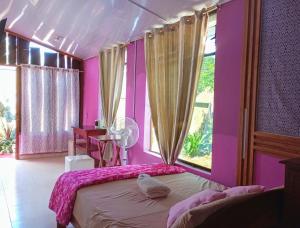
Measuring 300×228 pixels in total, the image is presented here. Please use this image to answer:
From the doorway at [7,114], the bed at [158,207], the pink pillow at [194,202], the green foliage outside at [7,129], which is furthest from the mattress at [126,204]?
the green foliage outside at [7,129]

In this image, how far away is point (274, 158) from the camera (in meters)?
2.27

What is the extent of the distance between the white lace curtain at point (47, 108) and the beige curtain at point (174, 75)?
3274 mm

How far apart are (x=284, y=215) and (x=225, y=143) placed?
1.19 metres

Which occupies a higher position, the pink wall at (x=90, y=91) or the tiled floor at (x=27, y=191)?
the pink wall at (x=90, y=91)

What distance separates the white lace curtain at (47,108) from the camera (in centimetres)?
612

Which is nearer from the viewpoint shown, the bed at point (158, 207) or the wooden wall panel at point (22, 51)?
the bed at point (158, 207)

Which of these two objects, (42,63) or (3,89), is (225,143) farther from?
(3,89)

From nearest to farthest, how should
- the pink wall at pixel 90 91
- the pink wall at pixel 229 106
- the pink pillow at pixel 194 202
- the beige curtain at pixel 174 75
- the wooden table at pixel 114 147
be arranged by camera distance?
the pink pillow at pixel 194 202 < the pink wall at pixel 229 106 < the beige curtain at pixel 174 75 < the wooden table at pixel 114 147 < the pink wall at pixel 90 91

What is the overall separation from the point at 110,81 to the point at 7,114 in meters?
3.30

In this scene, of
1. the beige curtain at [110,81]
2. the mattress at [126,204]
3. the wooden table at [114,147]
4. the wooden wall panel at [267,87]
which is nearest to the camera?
the mattress at [126,204]

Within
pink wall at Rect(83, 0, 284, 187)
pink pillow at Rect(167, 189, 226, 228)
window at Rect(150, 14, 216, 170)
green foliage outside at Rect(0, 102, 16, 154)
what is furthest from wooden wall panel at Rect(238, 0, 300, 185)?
green foliage outside at Rect(0, 102, 16, 154)

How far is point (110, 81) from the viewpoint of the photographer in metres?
5.07

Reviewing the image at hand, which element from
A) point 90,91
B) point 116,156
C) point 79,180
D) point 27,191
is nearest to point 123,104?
point 116,156

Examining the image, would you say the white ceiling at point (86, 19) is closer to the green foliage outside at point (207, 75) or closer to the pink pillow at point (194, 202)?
the green foliage outside at point (207, 75)
